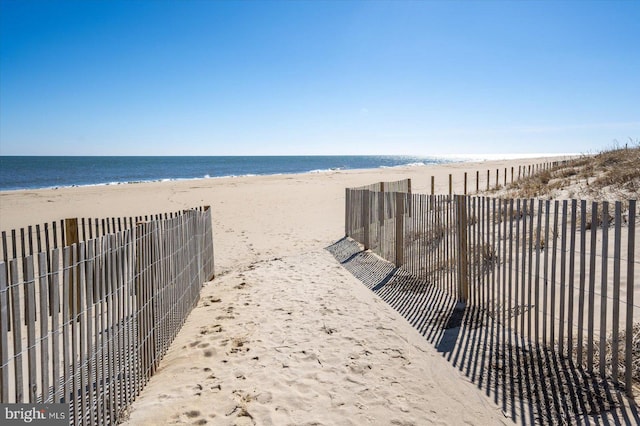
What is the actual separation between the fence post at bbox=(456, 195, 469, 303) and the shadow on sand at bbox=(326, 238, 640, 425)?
227mm

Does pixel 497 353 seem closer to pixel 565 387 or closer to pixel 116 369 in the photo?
pixel 565 387

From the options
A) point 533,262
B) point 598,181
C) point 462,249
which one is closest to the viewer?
point 462,249

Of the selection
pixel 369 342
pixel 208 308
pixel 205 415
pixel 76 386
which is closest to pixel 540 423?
pixel 369 342

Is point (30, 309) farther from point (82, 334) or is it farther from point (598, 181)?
point (598, 181)

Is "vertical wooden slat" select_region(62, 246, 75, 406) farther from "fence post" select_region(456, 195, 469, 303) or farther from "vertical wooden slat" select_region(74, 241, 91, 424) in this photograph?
"fence post" select_region(456, 195, 469, 303)

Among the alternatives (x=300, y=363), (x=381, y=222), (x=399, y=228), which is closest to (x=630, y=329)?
(x=300, y=363)

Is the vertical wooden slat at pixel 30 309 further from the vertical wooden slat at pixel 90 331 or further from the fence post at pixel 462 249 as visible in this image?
the fence post at pixel 462 249

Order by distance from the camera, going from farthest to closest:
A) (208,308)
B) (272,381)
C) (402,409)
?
(208,308)
(272,381)
(402,409)

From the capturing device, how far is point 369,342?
16.4 ft

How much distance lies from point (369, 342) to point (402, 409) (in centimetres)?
143

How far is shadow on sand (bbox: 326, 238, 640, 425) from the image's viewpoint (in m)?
3.40

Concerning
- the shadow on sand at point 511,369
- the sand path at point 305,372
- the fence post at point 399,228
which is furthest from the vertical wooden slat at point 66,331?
the fence post at point 399,228

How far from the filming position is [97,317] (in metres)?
3.15

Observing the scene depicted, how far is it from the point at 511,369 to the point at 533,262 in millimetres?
4238
